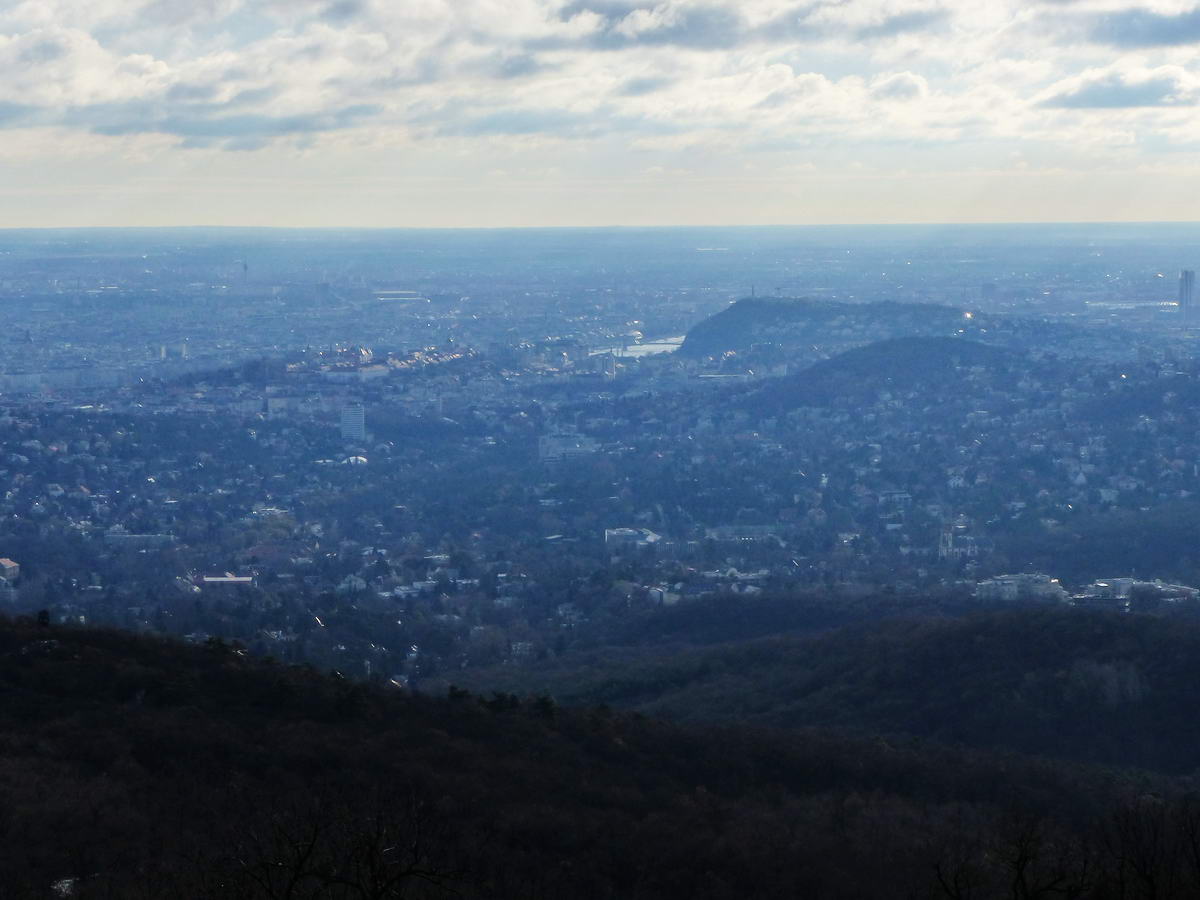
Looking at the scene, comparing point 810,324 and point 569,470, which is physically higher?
point 810,324

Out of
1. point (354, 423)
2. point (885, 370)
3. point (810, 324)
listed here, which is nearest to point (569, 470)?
point (354, 423)

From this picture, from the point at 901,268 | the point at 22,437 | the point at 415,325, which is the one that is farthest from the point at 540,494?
the point at 901,268

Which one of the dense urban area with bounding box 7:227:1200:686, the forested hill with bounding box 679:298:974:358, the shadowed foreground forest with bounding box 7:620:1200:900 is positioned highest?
the shadowed foreground forest with bounding box 7:620:1200:900

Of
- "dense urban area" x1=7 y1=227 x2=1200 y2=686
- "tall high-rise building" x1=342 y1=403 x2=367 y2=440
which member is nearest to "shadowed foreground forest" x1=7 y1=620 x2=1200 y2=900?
"dense urban area" x1=7 y1=227 x2=1200 y2=686

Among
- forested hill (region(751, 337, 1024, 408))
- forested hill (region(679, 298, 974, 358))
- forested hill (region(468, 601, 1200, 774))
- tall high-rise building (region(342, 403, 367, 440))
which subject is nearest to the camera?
forested hill (region(468, 601, 1200, 774))

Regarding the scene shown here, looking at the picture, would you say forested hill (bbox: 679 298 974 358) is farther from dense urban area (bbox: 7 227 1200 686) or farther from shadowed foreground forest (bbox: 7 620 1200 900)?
shadowed foreground forest (bbox: 7 620 1200 900)

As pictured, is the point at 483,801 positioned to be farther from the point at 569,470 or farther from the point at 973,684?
the point at 569,470

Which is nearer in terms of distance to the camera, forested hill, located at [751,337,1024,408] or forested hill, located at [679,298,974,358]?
forested hill, located at [751,337,1024,408]

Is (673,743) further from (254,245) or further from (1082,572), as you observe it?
(254,245)
